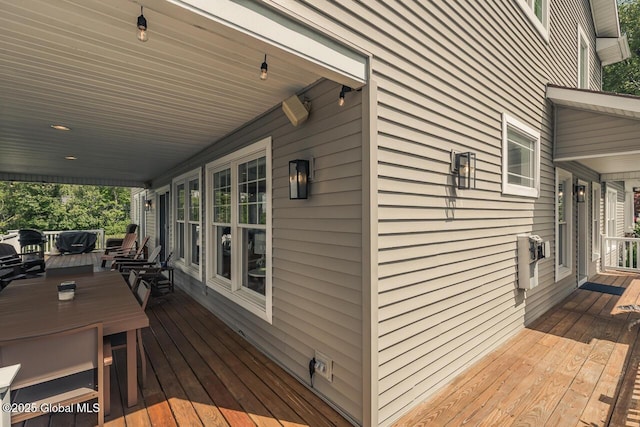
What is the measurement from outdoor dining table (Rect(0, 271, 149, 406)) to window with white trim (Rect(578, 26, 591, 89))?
360 inches

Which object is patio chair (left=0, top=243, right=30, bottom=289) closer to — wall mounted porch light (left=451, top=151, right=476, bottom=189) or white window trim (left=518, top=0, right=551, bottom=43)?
wall mounted porch light (left=451, top=151, right=476, bottom=189)

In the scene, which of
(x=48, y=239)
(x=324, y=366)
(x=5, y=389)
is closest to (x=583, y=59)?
(x=324, y=366)

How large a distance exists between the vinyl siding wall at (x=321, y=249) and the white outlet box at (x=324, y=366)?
0.15 ft

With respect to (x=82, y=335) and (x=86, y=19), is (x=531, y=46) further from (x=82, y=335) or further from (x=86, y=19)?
(x=82, y=335)

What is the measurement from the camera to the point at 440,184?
112 inches

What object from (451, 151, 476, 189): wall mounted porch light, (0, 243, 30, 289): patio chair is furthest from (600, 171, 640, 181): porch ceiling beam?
(0, 243, 30, 289): patio chair

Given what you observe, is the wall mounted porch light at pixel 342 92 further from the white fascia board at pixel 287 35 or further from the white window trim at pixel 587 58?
the white window trim at pixel 587 58

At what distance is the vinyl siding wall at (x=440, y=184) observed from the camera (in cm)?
230

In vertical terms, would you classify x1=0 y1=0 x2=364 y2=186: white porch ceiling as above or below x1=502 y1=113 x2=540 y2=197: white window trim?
above

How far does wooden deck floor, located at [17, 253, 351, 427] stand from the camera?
2.32 meters

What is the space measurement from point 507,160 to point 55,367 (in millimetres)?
4861

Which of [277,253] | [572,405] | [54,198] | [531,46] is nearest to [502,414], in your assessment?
[572,405]

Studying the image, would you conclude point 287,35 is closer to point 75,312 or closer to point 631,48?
point 75,312

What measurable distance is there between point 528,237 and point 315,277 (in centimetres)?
319
